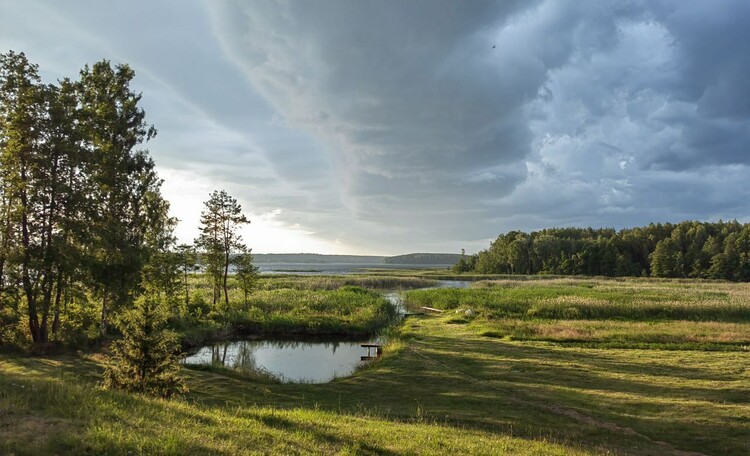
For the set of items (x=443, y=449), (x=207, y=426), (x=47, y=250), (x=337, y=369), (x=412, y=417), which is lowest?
(x=337, y=369)

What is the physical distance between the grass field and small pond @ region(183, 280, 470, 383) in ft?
10.6

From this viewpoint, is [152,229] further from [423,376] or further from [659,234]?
[659,234]

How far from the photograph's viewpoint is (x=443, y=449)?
8914 mm

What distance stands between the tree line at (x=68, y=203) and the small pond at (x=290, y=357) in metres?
7.05

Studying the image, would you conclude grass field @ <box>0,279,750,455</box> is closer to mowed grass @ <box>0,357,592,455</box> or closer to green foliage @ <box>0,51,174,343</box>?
mowed grass @ <box>0,357,592,455</box>

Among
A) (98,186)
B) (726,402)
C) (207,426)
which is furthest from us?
(98,186)

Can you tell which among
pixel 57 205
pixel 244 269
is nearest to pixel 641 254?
pixel 244 269

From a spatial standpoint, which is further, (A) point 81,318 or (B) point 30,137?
(A) point 81,318

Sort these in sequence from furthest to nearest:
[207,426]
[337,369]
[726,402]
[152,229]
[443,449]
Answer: [152,229], [337,369], [726,402], [443,449], [207,426]

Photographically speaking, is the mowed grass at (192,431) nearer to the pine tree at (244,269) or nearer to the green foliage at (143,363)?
the green foliage at (143,363)

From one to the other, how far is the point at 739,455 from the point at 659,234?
161 meters

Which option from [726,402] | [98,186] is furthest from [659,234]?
[98,186]

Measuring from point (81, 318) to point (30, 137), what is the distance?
10.6 metres

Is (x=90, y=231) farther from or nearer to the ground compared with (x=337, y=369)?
farther from the ground
